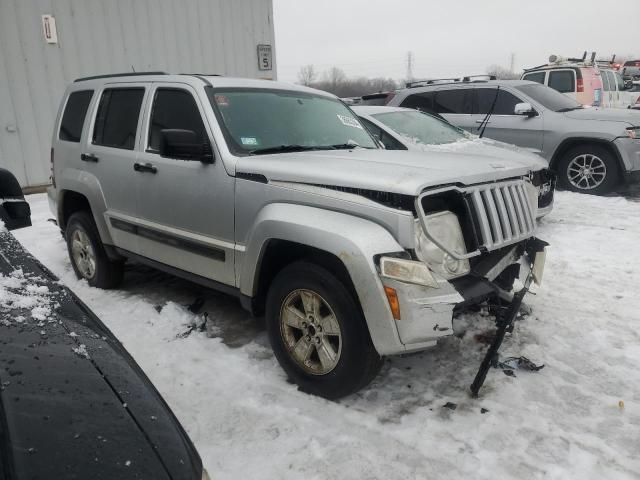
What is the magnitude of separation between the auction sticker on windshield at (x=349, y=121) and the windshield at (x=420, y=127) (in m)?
2.13

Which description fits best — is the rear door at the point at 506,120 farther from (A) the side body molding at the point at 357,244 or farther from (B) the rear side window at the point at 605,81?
(A) the side body molding at the point at 357,244

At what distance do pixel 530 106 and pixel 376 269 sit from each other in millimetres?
6767

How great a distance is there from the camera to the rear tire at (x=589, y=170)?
781 centimetres

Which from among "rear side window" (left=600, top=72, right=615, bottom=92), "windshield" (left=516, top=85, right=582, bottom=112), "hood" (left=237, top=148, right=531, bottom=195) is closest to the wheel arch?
"windshield" (left=516, top=85, right=582, bottom=112)

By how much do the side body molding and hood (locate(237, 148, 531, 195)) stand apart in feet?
0.64

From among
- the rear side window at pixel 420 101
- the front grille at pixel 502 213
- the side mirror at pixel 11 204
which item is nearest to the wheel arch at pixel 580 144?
the rear side window at pixel 420 101

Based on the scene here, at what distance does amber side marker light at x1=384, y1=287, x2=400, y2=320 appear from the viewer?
8.03 ft

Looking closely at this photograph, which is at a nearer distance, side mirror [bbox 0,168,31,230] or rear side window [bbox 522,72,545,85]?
side mirror [bbox 0,168,31,230]

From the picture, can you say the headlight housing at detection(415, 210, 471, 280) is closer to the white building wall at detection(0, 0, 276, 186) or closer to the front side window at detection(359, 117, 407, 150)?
the front side window at detection(359, 117, 407, 150)

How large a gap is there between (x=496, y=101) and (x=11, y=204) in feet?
26.3

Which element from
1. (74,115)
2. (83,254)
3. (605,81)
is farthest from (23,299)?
(605,81)

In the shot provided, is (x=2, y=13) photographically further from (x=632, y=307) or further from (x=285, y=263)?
(x=632, y=307)

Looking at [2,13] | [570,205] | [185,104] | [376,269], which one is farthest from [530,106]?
[2,13]

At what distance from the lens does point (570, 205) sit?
7504 mm
